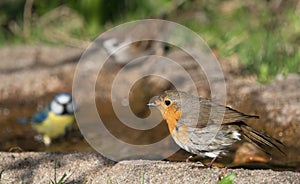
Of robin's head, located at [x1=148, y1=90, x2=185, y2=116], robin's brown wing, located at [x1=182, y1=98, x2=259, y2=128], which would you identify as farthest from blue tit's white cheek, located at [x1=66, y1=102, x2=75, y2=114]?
robin's brown wing, located at [x1=182, y1=98, x2=259, y2=128]

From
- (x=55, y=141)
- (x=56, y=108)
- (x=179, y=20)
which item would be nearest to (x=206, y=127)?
(x=55, y=141)

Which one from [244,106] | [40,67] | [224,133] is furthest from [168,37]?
[224,133]

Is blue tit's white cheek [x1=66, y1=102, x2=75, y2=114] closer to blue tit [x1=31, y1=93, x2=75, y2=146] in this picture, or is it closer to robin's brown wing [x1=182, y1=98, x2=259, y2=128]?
blue tit [x1=31, y1=93, x2=75, y2=146]

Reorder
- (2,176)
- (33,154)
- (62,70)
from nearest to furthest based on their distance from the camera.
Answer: (2,176) < (33,154) < (62,70)

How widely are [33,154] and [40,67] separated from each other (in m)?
3.32

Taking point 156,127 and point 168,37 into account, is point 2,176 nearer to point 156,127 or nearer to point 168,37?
point 156,127

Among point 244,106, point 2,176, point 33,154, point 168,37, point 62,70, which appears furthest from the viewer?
point 168,37

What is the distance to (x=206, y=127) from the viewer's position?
546 cm

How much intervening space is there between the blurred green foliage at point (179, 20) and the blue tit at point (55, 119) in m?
2.01

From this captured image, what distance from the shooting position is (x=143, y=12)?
34.6 feet

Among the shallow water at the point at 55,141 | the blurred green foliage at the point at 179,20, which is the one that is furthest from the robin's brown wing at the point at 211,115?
the blurred green foliage at the point at 179,20

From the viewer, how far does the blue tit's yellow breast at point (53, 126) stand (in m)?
7.51

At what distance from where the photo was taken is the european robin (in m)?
5.39

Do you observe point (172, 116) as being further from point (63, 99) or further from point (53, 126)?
point (63, 99)
